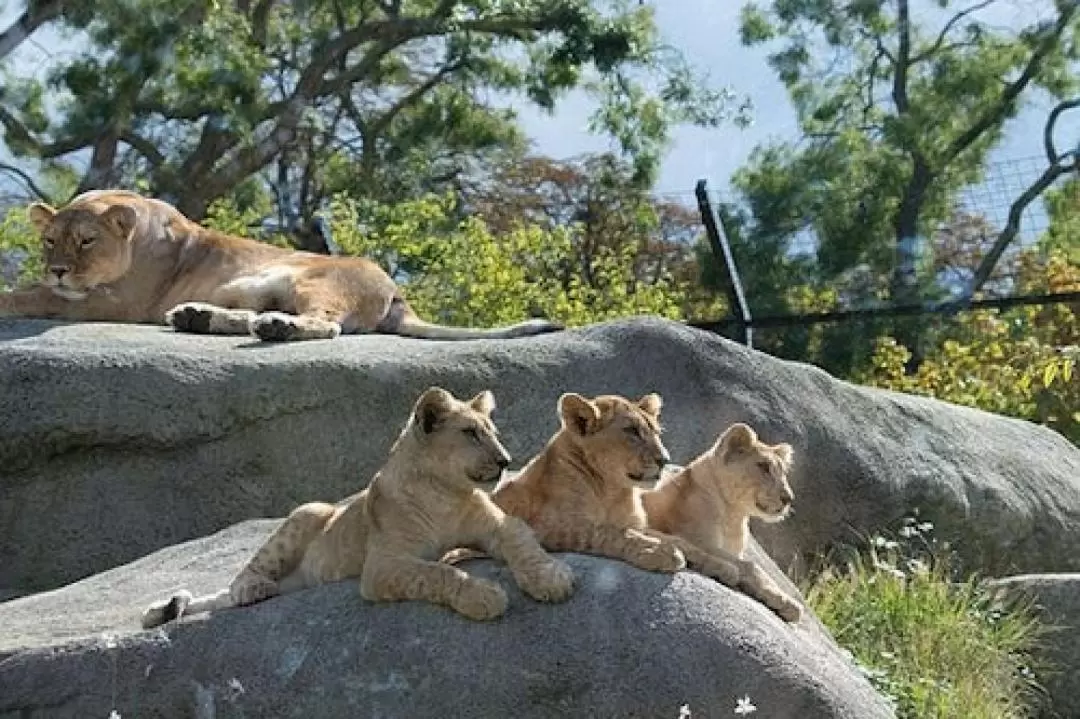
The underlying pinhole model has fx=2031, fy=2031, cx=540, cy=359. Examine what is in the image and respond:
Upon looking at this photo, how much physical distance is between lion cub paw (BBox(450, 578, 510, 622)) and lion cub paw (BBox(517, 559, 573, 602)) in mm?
81

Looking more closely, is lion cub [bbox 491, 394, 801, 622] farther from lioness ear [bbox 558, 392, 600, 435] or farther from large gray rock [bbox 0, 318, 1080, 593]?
large gray rock [bbox 0, 318, 1080, 593]

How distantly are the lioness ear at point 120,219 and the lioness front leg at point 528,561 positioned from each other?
16.5 feet

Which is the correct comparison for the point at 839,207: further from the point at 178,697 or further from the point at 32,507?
the point at 178,697

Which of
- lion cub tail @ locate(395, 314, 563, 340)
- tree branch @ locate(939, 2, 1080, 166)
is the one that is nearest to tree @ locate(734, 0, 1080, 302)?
tree branch @ locate(939, 2, 1080, 166)

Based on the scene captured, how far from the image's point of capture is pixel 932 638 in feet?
29.1

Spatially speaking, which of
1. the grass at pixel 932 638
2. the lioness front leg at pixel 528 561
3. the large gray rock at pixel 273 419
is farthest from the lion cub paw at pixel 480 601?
the large gray rock at pixel 273 419

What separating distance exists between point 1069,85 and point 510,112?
309 inches

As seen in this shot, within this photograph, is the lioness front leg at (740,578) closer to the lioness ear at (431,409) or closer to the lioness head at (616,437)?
the lioness head at (616,437)

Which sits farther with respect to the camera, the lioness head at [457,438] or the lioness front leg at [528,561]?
the lioness head at [457,438]

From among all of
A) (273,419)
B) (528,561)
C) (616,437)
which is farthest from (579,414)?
(273,419)

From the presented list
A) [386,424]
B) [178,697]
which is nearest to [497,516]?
[178,697]

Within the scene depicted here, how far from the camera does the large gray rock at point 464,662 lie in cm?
605

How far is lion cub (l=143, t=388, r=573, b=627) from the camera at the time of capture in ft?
20.4

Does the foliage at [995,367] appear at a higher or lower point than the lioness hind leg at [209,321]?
lower
